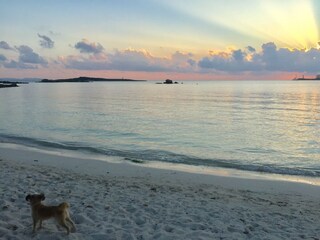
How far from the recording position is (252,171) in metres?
16.0

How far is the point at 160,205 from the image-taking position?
8883 millimetres

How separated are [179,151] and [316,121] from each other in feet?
71.1

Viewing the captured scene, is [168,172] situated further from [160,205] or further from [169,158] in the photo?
[160,205]

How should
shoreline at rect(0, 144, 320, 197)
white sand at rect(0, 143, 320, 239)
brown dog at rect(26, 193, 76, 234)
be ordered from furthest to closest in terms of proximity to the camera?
1. shoreline at rect(0, 144, 320, 197)
2. white sand at rect(0, 143, 320, 239)
3. brown dog at rect(26, 193, 76, 234)

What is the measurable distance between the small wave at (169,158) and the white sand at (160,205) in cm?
278

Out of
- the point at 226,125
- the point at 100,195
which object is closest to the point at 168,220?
the point at 100,195

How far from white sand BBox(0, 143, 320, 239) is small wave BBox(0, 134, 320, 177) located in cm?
278

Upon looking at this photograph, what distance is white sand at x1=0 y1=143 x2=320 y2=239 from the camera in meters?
6.95

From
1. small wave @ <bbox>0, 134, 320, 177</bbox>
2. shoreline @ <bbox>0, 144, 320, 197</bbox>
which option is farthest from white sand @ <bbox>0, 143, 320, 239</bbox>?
small wave @ <bbox>0, 134, 320, 177</bbox>

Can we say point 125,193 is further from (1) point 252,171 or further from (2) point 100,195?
(1) point 252,171

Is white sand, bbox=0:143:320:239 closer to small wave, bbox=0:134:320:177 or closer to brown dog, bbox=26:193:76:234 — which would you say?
brown dog, bbox=26:193:76:234

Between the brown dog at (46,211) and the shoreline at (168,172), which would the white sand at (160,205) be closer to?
the shoreline at (168,172)

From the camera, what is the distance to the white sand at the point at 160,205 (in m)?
6.95

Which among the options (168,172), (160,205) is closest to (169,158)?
(168,172)
